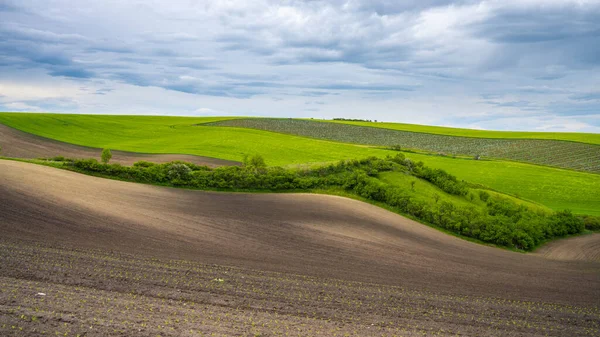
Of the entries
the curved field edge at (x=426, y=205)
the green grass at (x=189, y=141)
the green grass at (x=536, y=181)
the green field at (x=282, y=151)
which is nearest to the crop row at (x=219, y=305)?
the curved field edge at (x=426, y=205)

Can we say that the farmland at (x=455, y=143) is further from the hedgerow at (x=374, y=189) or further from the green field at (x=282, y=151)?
the hedgerow at (x=374, y=189)

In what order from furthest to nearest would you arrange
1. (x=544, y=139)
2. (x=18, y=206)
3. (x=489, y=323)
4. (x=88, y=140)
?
1. (x=544, y=139)
2. (x=88, y=140)
3. (x=18, y=206)
4. (x=489, y=323)

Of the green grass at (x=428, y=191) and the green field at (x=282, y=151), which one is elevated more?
the green field at (x=282, y=151)

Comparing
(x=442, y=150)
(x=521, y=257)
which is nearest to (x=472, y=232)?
(x=521, y=257)

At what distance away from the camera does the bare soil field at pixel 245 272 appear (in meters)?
16.3

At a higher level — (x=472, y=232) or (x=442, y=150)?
(x=442, y=150)

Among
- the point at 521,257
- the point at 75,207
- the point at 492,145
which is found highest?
the point at 492,145

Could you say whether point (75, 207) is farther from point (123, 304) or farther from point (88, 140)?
point (88, 140)

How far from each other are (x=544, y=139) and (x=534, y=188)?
167 ft

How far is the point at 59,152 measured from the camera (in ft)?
227

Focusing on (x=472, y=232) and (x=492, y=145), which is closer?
(x=472, y=232)

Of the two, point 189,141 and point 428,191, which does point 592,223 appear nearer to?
point 428,191

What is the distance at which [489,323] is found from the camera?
60.3 feet

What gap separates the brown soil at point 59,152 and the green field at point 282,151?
370 cm
